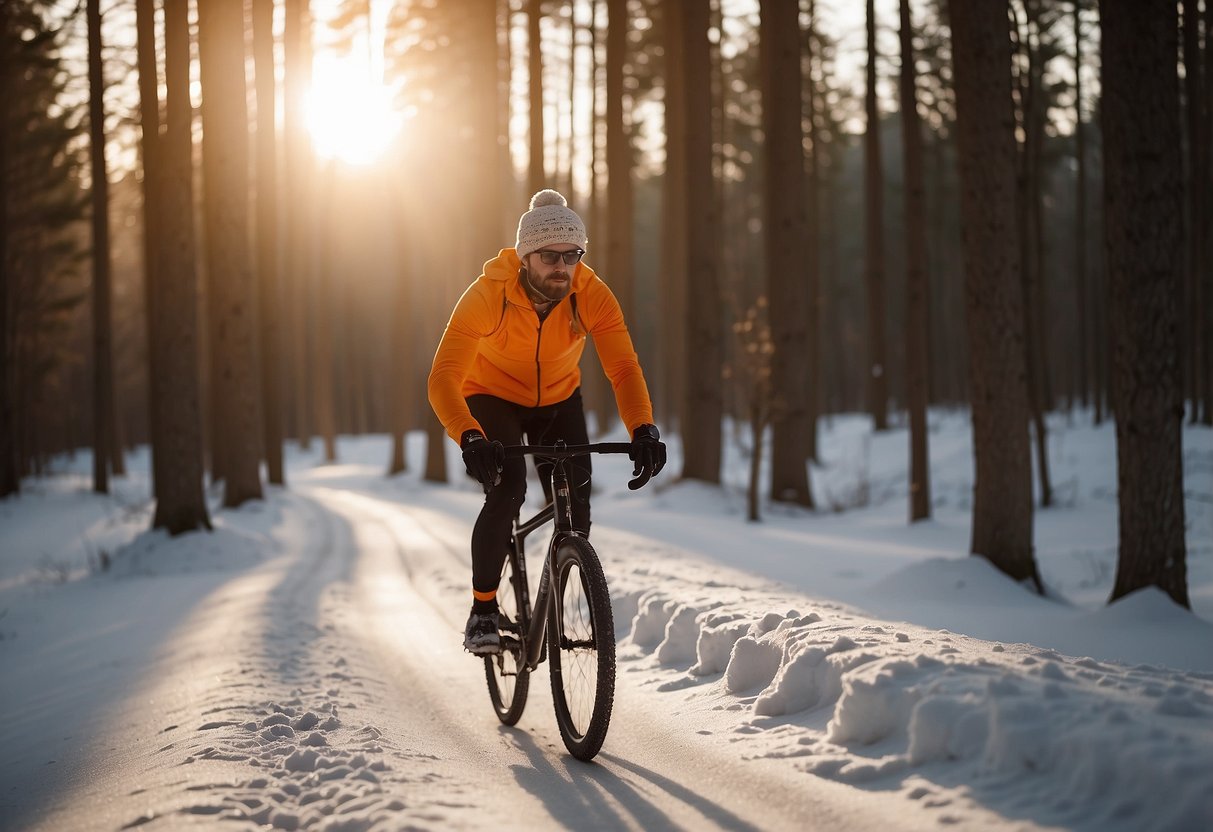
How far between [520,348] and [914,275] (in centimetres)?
1145

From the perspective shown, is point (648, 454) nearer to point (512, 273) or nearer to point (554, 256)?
point (554, 256)

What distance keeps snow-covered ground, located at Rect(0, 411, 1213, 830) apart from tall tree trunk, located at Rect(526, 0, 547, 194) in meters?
12.9

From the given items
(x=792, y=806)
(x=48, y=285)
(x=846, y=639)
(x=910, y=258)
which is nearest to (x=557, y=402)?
(x=846, y=639)

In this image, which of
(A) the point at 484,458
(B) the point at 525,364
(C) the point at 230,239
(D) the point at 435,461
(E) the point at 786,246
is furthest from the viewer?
(D) the point at 435,461

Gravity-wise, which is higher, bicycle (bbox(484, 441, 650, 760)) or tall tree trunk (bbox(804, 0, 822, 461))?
tall tree trunk (bbox(804, 0, 822, 461))

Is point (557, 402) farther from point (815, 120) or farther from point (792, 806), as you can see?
point (815, 120)

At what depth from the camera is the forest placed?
26.0 feet

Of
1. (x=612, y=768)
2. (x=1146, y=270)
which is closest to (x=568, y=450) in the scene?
(x=612, y=768)

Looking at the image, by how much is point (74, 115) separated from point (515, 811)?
89.4ft

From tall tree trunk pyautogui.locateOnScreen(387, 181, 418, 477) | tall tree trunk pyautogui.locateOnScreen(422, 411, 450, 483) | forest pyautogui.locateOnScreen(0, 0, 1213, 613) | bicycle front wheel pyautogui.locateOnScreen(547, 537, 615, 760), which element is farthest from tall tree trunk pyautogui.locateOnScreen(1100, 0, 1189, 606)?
tall tree trunk pyautogui.locateOnScreen(387, 181, 418, 477)

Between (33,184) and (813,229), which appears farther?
(813,229)

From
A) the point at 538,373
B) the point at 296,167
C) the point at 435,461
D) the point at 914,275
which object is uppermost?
the point at 296,167

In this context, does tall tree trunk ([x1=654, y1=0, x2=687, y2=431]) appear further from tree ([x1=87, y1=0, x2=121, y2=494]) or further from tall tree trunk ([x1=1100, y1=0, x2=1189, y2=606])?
tree ([x1=87, y1=0, x2=121, y2=494])

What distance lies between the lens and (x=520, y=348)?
191 inches
